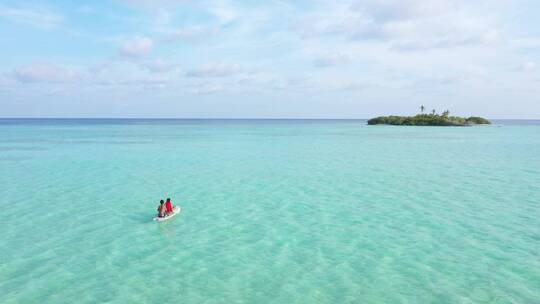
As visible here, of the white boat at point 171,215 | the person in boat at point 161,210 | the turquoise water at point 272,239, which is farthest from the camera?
the person in boat at point 161,210

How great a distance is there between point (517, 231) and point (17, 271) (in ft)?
79.7

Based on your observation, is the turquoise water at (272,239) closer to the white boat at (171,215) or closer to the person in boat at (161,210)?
the white boat at (171,215)

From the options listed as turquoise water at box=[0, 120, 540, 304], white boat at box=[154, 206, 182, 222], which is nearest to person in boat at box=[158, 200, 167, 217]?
white boat at box=[154, 206, 182, 222]

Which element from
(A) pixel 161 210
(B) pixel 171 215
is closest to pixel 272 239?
(B) pixel 171 215

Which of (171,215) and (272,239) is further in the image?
(171,215)

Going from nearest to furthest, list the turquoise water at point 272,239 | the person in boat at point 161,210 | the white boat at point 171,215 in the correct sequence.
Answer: the turquoise water at point 272,239 → the white boat at point 171,215 → the person in boat at point 161,210

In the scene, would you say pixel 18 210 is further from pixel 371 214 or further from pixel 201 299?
pixel 371 214

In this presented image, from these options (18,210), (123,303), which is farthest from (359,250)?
(18,210)

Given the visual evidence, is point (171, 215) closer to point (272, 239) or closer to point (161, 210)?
point (161, 210)

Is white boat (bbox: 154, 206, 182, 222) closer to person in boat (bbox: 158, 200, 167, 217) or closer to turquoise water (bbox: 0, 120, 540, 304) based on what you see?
person in boat (bbox: 158, 200, 167, 217)

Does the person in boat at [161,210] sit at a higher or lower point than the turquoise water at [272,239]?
higher

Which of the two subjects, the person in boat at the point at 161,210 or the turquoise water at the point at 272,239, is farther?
the person in boat at the point at 161,210

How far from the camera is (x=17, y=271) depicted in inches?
653

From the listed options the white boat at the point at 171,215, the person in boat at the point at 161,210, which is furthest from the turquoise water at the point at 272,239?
the person in boat at the point at 161,210
